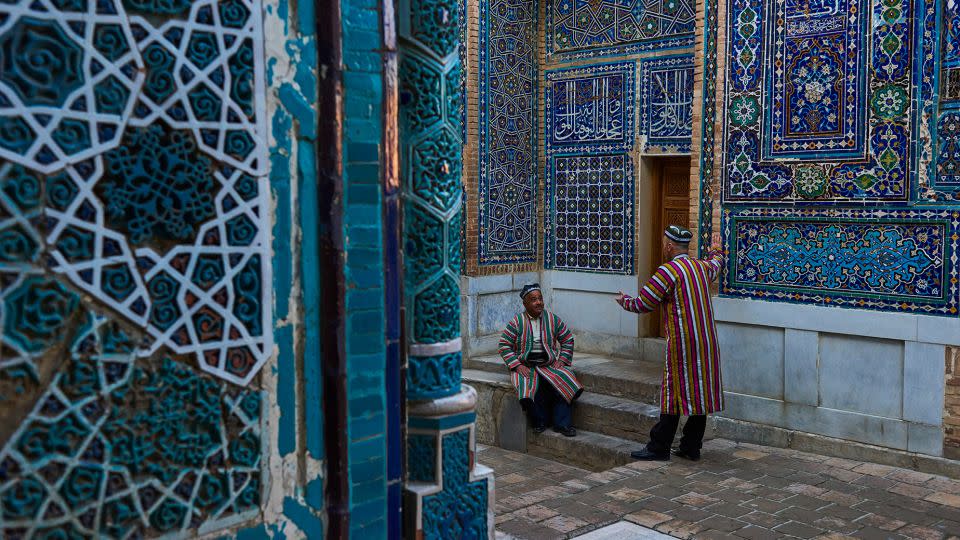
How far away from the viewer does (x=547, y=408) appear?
8758mm

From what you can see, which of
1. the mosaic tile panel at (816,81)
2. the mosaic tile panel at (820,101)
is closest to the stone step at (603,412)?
the mosaic tile panel at (820,101)

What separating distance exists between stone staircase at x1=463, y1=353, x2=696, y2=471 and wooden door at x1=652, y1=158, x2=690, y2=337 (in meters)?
1.05

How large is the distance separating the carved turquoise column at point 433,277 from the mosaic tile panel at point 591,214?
6346 millimetres

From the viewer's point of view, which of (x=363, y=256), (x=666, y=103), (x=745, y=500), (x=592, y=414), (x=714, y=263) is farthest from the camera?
(x=666, y=103)

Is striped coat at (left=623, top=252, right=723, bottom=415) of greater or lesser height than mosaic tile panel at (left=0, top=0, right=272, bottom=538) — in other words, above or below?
below

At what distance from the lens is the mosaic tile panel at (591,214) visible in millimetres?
10008

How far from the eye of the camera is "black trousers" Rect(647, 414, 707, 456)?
23.6 ft

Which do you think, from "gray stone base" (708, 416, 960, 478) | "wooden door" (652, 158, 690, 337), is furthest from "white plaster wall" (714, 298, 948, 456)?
"wooden door" (652, 158, 690, 337)

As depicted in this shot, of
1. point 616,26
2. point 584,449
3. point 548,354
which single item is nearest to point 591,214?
point 616,26

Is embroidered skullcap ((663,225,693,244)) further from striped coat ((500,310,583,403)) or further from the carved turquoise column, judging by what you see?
the carved turquoise column

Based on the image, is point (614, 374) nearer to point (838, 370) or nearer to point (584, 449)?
point (584, 449)

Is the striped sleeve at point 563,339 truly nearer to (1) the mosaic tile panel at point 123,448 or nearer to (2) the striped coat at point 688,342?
(2) the striped coat at point 688,342

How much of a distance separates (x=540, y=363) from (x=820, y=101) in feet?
10.8

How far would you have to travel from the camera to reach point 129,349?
103 inches
